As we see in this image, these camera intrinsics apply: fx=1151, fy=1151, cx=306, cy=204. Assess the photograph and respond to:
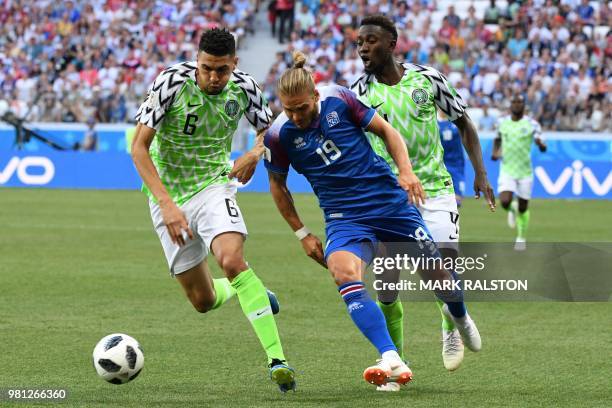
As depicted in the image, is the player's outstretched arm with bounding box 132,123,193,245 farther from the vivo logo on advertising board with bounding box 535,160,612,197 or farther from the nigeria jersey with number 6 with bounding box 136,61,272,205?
the vivo logo on advertising board with bounding box 535,160,612,197

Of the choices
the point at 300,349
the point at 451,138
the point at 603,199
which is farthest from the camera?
the point at 603,199

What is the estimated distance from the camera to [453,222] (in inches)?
316

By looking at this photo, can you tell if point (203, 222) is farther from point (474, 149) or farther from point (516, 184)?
point (516, 184)

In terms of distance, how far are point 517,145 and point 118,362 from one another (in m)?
12.6

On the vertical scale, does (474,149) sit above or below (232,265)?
above

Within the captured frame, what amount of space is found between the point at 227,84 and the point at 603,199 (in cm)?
1850

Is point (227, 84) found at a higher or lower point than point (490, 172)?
higher

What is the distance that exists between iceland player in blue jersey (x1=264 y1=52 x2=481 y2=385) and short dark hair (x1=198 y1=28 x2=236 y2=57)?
1.88 ft

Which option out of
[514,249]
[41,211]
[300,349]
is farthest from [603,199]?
[300,349]

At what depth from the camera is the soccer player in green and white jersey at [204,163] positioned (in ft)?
23.2

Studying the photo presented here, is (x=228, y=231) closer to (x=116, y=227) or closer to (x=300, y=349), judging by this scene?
(x=300, y=349)

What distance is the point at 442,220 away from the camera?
7965 millimetres

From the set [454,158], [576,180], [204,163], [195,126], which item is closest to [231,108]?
[195,126]

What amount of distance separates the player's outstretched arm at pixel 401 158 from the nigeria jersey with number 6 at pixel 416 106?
973 mm
